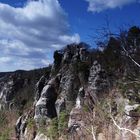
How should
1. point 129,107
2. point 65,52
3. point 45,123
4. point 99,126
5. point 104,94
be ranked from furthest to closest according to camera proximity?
point 65,52 → point 45,123 → point 104,94 → point 99,126 → point 129,107

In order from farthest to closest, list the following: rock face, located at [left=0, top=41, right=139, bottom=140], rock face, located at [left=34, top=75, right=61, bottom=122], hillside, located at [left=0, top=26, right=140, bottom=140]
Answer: rock face, located at [left=34, top=75, right=61, bottom=122] < rock face, located at [left=0, top=41, right=139, bottom=140] < hillside, located at [left=0, top=26, right=140, bottom=140]

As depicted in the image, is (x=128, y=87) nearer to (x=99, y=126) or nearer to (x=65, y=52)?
(x=99, y=126)

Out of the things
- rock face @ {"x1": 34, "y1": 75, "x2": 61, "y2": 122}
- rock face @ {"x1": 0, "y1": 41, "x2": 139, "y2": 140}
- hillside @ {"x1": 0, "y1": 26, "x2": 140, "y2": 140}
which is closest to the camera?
hillside @ {"x1": 0, "y1": 26, "x2": 140, "y2": 140}

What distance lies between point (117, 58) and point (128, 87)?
10.1m

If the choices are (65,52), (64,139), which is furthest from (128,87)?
(65,52)

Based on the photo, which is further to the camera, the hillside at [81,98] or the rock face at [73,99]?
the rock face at [73,99]

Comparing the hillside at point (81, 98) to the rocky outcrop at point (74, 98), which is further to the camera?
the rocky outcrop at point (74, 98)

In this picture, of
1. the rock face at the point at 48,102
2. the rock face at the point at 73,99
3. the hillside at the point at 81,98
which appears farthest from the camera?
the rock face at the point at 48,102

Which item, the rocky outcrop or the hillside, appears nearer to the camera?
the hillside

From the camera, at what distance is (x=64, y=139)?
5112 cm

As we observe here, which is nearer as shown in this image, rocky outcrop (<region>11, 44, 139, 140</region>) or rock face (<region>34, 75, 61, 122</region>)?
rocky outcrop (<region>11, 44, 139, 140</region>)

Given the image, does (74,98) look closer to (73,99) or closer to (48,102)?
(73,99)

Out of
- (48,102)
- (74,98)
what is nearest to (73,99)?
(74,98)

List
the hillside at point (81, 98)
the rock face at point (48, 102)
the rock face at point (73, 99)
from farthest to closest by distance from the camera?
the rock face at point (48, 102) < the rock face at point (73, 99) < the hillside at point (81, 98)
